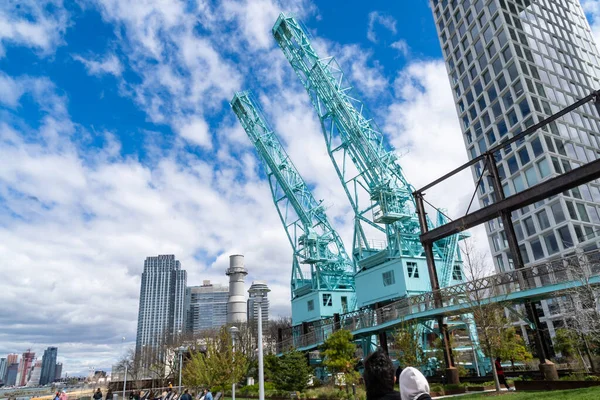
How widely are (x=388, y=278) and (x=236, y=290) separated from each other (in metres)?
51.0

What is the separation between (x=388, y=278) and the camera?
37.8 meters

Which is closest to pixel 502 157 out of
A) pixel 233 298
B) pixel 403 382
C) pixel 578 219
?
pixel 578 219

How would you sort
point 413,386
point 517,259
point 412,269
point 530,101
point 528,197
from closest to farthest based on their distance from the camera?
point 413,386, point 517,259, point 528,197, point 412,269, point 530,101

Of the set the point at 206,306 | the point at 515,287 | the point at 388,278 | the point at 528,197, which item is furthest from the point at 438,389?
the point at 206,306

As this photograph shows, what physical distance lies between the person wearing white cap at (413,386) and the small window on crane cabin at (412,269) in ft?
114

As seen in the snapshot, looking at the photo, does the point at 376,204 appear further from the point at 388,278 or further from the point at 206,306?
the point at 206,306

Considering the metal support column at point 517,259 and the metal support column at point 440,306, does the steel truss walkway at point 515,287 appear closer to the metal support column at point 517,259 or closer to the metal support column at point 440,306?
the metal support column at point 440,306

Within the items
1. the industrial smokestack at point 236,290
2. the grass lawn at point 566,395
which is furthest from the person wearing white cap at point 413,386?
the industrial smokestack at point 236,290

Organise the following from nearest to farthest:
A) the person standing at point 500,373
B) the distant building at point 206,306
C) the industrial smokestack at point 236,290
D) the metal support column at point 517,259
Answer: the person standing at point 500,373, the metal support column at point 517,259, the industrial smokestack at point 236,290, the distant building at point 206,306

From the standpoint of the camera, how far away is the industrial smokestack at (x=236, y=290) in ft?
264

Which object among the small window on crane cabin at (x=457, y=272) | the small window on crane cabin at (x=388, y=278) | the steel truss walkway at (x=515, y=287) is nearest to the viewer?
the steel truss walkway at (x=515, y=287)

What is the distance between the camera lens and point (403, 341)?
21391 millimetres

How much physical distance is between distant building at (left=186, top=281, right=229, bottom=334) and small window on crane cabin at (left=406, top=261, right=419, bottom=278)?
155 metres

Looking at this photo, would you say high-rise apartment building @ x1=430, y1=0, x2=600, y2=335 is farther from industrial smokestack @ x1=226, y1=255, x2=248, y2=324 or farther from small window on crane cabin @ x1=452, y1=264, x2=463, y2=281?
industrial smokestack @ x1=226, y1=255, x2=248, y2=324
